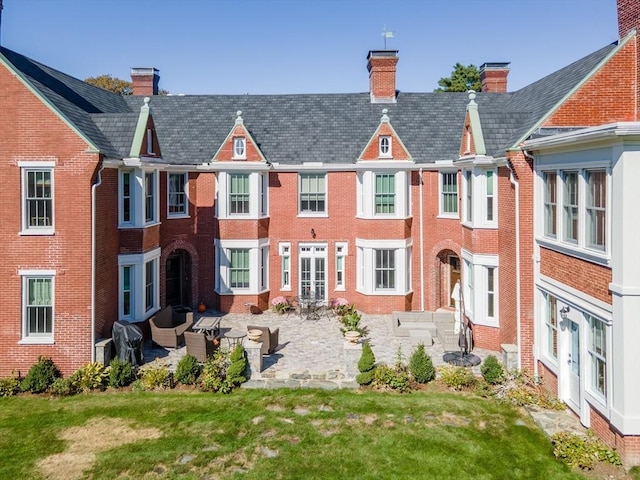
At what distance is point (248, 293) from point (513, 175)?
14197mm

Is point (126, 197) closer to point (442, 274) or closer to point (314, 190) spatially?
point (314, 190)

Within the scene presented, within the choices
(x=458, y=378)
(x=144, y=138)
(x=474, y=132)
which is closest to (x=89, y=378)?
(x=144, y=138)

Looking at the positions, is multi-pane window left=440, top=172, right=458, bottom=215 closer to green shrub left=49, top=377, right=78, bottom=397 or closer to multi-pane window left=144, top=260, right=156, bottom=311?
multi-pane window left=144, top=260, right=156, bottom=311

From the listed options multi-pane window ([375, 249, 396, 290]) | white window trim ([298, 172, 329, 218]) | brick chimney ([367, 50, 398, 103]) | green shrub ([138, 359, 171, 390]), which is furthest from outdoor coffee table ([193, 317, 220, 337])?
brick chimney ([367, 50, 398, 103])

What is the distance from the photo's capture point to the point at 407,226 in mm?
24547

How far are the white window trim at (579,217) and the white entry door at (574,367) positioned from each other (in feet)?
6.62

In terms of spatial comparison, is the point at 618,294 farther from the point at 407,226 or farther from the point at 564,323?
the point at 407,226

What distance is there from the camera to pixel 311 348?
751 inches

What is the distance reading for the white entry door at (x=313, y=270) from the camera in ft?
84.5

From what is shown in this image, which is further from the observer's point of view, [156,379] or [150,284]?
[150,284]

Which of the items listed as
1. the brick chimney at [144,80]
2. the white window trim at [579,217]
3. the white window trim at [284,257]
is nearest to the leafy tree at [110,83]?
the brick chimney at [144,80]

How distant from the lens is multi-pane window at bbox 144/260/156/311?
791 inches

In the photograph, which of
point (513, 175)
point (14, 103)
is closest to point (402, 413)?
point (513, 175)

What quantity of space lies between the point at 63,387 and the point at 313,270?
1355cm
